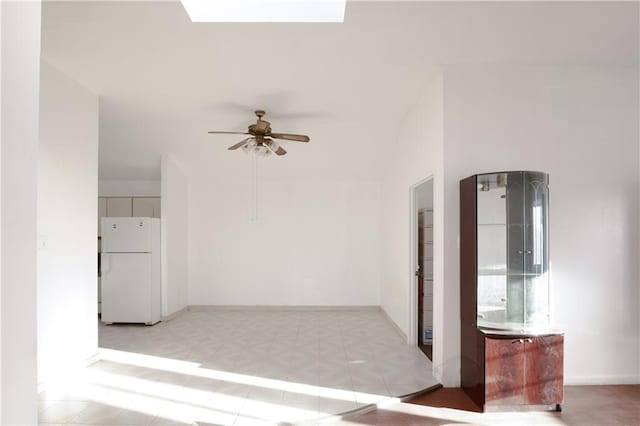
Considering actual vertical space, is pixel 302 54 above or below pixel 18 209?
above

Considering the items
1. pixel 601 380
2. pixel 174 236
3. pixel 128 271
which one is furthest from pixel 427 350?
pixel 128 271

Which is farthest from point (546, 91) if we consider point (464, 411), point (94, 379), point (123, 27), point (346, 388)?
point (94, 379)

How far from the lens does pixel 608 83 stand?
3885 mm

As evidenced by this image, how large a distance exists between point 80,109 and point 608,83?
210 inches

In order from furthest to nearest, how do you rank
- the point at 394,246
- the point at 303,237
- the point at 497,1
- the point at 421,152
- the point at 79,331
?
the point at 303,237, the point at 394,246, the point at 421,152, the point at 79,331, the point at 497,1

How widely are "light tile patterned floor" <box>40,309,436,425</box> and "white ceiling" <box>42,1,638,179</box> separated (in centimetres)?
289

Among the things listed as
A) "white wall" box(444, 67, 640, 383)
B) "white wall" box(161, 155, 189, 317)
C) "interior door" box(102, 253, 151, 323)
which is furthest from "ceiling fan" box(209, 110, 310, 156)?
"interior door" box(102, 253, 151, 323)

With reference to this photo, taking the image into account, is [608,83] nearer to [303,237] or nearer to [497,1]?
[497,1]

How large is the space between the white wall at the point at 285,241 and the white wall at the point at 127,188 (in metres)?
0.76

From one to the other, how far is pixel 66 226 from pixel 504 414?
4350mm

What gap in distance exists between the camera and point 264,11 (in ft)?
10.2

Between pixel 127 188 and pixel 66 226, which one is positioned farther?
pixel 127 188

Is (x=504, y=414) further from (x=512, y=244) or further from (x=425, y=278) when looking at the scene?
(x=425, y=278)

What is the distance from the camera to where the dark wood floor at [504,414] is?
308cm
